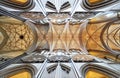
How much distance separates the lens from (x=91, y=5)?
48.5 feet

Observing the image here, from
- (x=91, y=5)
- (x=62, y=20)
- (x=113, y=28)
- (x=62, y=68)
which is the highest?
(x=91, y=5)

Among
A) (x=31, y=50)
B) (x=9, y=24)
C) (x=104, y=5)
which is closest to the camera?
(x=104, y=5)

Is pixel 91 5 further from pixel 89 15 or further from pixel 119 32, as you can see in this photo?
pixel 119 32

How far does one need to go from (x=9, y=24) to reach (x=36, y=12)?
13.6ft

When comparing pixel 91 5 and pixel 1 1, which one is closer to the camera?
pixel 1 1

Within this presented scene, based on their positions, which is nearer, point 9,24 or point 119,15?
point 119,15

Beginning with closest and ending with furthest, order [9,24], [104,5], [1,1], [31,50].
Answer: [1,1], [104,5], [31,50], [9,24]

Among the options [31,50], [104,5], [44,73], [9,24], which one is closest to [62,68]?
[44,73]

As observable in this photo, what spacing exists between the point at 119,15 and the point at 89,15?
2.01 meters

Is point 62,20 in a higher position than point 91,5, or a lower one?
lower

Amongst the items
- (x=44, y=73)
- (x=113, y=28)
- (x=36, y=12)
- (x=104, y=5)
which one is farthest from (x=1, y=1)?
(x=113, y=28)

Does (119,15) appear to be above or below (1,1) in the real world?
below

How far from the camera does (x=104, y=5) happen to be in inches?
554

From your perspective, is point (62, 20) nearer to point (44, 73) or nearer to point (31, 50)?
point (31, 50)
